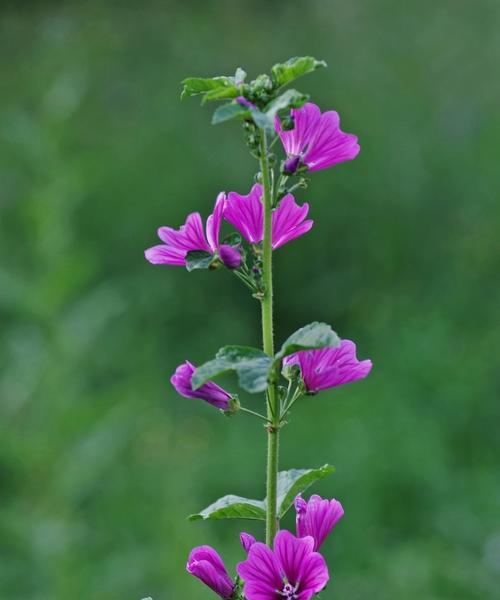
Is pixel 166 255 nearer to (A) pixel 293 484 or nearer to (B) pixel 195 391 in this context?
(B) pixel 195 391

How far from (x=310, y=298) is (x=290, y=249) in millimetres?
406

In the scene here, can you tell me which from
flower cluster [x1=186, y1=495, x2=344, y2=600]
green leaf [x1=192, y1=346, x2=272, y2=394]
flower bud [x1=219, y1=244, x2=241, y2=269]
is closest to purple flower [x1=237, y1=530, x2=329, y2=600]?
flower cluster [x1=186, y1=495, x2=344, y2=600]

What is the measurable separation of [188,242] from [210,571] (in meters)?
0.34

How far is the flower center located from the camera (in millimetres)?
992

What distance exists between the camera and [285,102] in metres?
0.93

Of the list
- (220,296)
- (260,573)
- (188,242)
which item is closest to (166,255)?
(188,242)

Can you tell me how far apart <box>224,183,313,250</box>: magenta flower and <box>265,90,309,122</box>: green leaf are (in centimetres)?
13

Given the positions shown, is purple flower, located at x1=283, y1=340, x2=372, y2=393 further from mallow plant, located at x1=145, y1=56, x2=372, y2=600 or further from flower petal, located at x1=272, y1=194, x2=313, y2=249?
flower petal, located at x1=272, y1=194, x2=313, y2=249

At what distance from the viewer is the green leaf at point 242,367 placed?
35.8 inches

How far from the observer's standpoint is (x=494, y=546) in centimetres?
364

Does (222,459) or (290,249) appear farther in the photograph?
(290,249)

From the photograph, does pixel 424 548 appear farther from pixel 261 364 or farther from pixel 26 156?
pixel 261 364

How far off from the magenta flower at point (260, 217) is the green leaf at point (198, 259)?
4cm

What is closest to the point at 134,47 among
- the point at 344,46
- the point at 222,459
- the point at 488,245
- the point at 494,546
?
the point at 344,46
